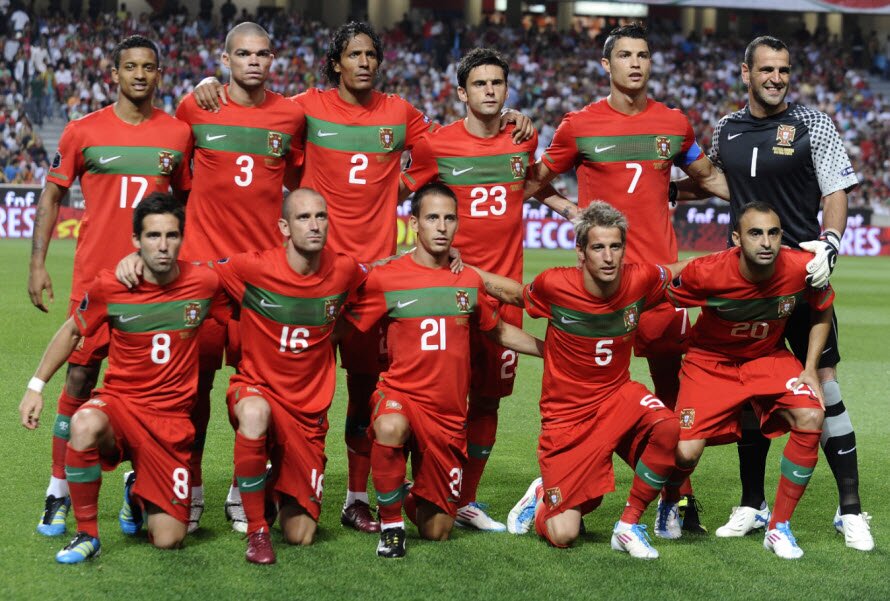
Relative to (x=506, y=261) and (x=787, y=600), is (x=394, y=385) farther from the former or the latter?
(x=787, y=600)

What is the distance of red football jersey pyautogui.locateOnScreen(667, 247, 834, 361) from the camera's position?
17.9 ft

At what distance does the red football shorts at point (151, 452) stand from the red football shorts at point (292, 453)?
297 millimetres

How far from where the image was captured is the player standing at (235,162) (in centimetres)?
578

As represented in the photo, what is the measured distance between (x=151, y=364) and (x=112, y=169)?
3.58ft

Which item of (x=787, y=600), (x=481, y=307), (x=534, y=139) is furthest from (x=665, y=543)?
(x=534, y=139)

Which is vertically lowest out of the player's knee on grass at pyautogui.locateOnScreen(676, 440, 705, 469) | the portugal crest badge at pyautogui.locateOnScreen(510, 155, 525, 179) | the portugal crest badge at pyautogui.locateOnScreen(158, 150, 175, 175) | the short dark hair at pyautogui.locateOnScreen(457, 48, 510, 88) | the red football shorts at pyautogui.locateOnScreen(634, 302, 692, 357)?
the player's knee on grass at pyautogui.locateOnScreen(676, 440, 705, 469)

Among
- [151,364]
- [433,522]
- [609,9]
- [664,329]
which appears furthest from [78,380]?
[609,9]

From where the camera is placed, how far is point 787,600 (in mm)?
4578

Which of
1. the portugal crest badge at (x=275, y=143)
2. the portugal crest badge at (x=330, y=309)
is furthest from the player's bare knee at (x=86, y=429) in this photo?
the portugal crest badge at (x=275, y=143)

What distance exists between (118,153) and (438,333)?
5.93 ft

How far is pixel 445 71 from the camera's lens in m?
33.9

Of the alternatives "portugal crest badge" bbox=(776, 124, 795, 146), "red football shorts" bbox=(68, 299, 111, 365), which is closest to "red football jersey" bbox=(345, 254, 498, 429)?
"red football shorts" bbox=(68, 299, 111, 365)

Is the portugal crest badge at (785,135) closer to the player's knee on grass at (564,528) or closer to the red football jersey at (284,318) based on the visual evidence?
the player's knee on grass at (564,528)

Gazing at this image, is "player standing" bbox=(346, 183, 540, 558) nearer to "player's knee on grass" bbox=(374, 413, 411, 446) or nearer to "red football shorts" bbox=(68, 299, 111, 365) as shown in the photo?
"player's knee on grass" bbox=(374, 413, 411, 446)
